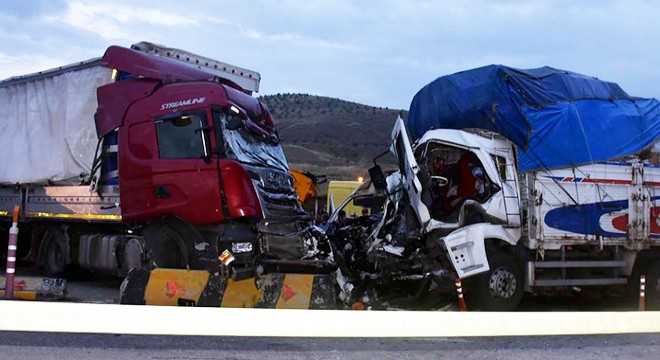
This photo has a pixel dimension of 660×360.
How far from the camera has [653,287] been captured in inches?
370

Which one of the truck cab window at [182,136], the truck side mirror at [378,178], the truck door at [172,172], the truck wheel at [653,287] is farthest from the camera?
the truck side mirror at [378,178]

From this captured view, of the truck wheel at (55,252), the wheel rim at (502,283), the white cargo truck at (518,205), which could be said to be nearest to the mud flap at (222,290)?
Answer: the white cargo truck at (518,205)

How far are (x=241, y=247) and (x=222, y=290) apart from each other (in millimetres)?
663

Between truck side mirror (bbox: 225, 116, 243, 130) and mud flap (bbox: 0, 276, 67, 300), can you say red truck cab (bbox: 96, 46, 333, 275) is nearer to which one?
truck side mirror (bbox: 225, 116, 243, 130)

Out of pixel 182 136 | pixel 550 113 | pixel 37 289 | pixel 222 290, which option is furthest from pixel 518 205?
pixel 37 289

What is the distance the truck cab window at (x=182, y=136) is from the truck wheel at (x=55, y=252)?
365 cm

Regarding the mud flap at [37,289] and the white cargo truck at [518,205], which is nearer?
the mud flap at [37,289]

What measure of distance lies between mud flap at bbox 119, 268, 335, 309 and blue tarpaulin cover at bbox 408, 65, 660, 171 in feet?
12.2

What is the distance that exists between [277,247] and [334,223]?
2331 millimetres

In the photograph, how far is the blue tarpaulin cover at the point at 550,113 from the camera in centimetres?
905

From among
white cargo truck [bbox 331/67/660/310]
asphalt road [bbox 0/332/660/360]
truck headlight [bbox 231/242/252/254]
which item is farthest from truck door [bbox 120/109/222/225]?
asphalt road [bbox 0/332/660/360]

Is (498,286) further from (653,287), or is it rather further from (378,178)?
(653,287)

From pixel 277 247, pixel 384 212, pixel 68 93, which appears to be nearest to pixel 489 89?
pixel 384 212

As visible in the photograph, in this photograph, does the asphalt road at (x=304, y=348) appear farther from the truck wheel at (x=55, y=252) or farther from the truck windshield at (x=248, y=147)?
the truck wheel at (x=55, y=252)
